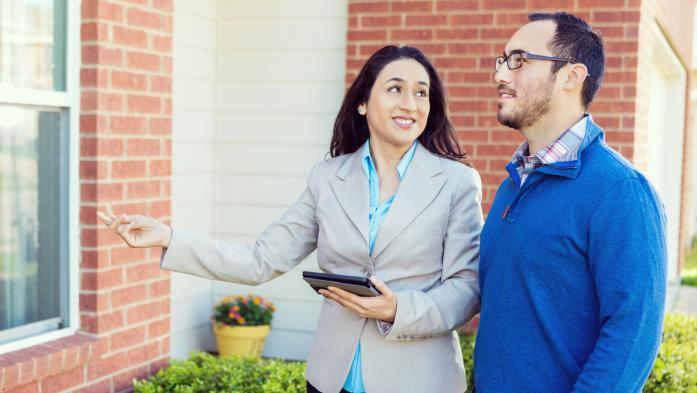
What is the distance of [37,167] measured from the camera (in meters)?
4.21

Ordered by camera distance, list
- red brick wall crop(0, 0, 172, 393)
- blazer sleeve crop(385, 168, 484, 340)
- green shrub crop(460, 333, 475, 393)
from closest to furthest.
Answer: blazer sleeve crop(385, 168, 484, 340), red brick wall crop(0, 0, 172, 393), green shrub crop(460, 333, 475, 393)

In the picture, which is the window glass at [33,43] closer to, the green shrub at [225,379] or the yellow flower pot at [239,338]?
the green shrub at [225,379]

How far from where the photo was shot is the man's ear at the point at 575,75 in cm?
236

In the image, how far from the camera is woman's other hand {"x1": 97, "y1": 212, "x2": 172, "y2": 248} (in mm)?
2906

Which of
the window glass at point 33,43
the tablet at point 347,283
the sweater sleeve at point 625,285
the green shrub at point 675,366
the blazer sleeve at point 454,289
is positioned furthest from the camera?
the green shrub at point 675,366

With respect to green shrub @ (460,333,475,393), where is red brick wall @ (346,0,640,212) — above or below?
above

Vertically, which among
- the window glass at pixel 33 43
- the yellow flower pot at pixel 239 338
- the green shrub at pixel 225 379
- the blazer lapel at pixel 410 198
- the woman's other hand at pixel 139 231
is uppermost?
the window glass at pixel 33 43

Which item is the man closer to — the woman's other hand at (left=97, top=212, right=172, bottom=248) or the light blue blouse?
the light blue blouse

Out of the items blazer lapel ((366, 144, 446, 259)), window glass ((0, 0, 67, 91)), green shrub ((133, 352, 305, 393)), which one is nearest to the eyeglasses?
blazer lapel ((366, 144, 446, 259))

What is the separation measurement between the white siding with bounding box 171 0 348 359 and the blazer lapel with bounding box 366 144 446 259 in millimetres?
3232

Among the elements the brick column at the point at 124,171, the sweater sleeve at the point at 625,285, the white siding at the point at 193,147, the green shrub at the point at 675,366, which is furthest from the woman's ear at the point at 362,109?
the white siding at the point at 193,147

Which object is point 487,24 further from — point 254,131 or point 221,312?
point 221,312

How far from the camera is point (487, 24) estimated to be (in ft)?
18.8

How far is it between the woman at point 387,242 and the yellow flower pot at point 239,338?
9.52 feet
